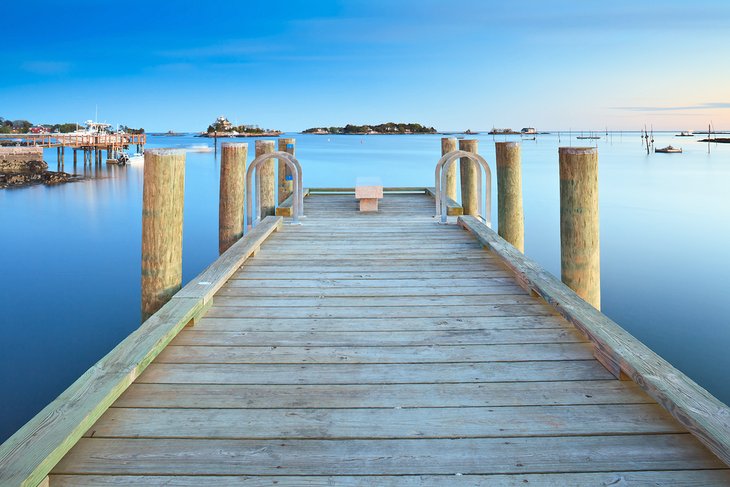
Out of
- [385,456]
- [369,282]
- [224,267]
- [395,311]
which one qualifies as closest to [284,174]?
[224,267]

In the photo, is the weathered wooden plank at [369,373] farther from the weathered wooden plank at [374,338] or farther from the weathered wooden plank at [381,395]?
the weathered wooden plank at [374,338]

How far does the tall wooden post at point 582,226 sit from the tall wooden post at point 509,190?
2.67 m

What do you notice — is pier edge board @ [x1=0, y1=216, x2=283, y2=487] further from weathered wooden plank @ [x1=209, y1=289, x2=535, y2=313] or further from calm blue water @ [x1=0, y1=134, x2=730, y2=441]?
calm blue water @ [x1=0, y1=134, x2=730, y2=441]

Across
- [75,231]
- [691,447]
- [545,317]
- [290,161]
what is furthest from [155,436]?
[75,231]

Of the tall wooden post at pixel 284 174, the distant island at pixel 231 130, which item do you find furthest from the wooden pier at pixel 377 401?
the distant island at pixel 231 130

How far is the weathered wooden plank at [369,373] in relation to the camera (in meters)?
2.59

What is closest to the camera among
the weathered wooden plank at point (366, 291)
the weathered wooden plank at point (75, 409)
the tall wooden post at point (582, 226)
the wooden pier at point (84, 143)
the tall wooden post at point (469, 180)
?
the weathered wooden plank at point (75, 409)

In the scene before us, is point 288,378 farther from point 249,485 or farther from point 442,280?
point 442,280

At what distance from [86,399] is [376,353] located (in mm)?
1408

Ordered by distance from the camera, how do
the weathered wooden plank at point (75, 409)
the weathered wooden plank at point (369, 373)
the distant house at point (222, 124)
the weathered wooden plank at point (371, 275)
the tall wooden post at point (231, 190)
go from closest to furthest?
1. the weathered wooden plank at point (75, 409)
2. the weathered wooden plank at point (369, 373)
3. the weathered wooden plank at point (371, 275)
4. the tall wooden post at point (231, 190)
5. the distant house at point (222, 124)

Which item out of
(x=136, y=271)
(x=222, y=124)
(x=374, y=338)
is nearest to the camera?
(x=374, y=338)

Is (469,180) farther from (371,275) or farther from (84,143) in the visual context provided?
(84,143)

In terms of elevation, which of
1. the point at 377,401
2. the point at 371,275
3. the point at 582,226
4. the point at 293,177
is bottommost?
the point at 377,401

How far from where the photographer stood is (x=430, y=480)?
6.06 ft
